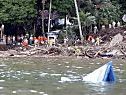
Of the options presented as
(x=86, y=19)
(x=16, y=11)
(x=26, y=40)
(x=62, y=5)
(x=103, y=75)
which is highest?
(x=62, y=5)

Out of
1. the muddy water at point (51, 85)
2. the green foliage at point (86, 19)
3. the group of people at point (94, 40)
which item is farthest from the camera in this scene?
the green foliage at point (86, 19)

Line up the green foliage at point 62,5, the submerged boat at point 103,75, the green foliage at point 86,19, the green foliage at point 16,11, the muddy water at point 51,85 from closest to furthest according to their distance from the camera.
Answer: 1. the muddy water at point 51,85
2. the submerged boat at point 103,75
3. the green foliage at point 16,11
4. the green foliage at point 86,19
5. the green foliage at point 62,5

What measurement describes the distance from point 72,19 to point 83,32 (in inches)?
95.0

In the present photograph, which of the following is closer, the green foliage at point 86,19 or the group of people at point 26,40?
the group of people at point 26,40

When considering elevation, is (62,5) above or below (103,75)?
above

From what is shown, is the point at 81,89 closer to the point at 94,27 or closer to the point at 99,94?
the point at 99,94

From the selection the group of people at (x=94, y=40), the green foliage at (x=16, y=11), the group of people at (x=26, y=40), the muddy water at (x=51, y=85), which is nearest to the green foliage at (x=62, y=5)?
the green foliage at (x=16, y=11)

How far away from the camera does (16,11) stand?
52.9 m

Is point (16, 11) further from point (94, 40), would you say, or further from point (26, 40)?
point (94, 40)

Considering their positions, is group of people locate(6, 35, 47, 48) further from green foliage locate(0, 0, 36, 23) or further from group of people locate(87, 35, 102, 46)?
group of people locate(87, 35, 102, 46)

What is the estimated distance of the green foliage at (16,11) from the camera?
52.6 meters

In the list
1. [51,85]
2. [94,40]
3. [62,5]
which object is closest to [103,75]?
[51,85]

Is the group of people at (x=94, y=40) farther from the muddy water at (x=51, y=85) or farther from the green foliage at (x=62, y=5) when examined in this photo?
the muddy water at (x=51, y=85)

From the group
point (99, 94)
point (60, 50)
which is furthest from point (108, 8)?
point (99, 94)
